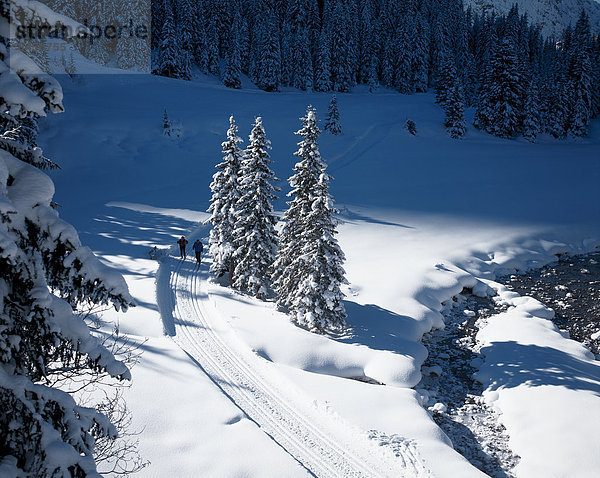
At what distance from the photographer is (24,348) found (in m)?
4.84

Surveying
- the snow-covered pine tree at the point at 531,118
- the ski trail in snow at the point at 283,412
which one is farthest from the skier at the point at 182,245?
the snow-covered pine tree at the point at 531,118

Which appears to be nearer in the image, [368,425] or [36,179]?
[36,179]

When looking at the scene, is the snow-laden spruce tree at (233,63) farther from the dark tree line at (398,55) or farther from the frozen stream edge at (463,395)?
the frozen stream edge at (463,395)

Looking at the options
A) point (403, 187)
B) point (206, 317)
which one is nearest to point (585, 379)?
point (206, 317)

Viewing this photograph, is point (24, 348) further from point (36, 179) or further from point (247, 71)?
point (247, 71)

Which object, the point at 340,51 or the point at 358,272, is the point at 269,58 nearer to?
the point at 340,51

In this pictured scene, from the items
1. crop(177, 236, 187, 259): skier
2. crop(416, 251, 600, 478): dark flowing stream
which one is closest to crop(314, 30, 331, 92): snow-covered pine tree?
crop(416, 251, 600, 478): dark flowing stream

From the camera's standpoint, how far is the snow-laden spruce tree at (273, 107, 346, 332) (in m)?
19.3

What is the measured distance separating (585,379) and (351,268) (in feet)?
46.6

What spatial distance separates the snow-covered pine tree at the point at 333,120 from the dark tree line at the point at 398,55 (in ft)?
55.0

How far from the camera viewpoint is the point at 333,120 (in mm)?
56188

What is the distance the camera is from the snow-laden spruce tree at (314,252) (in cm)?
1927

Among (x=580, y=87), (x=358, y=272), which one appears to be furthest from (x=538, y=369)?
(x=580, y=87)

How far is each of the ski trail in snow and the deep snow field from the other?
100mm
